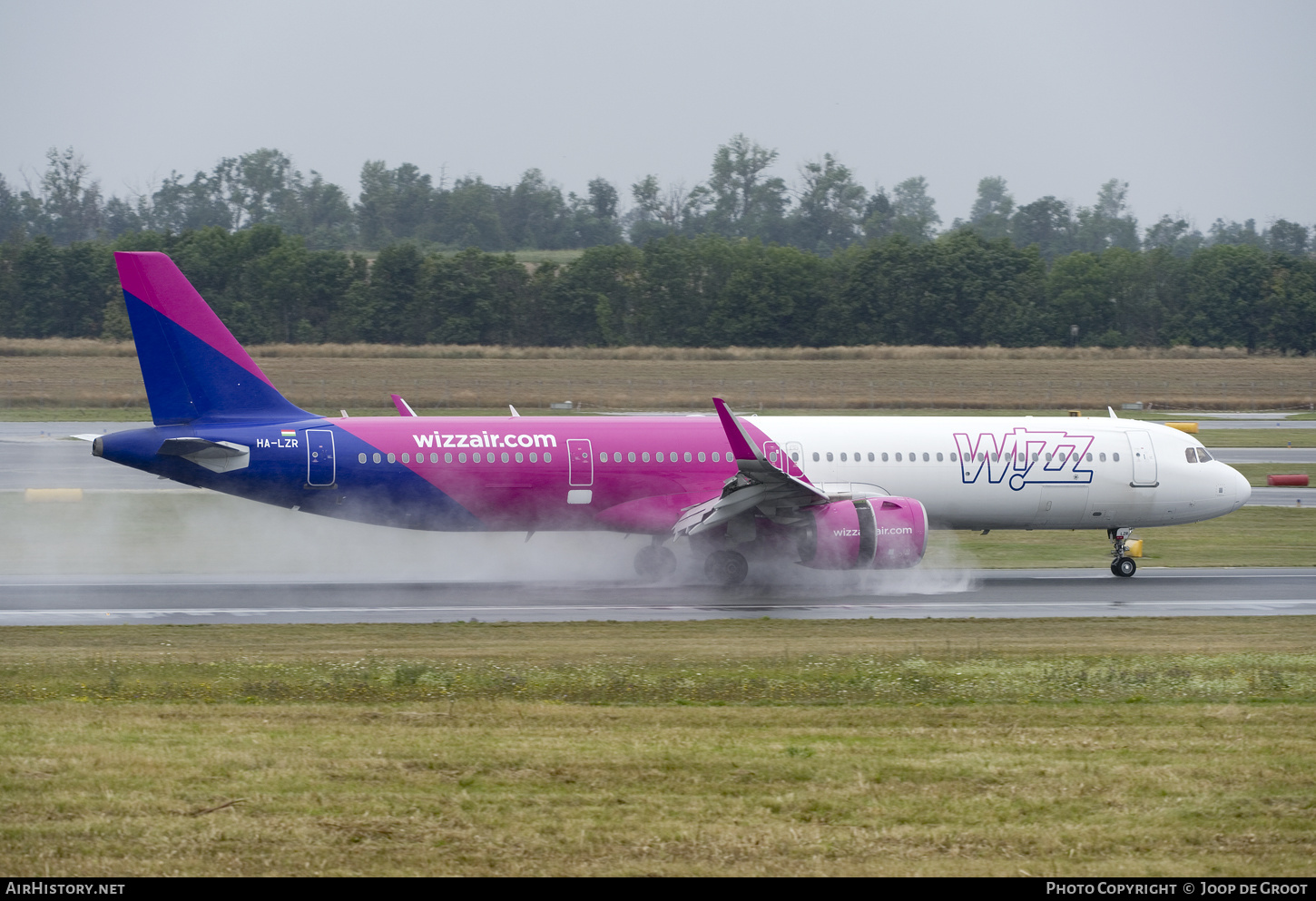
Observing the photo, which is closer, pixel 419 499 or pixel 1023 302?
pixel 419 499

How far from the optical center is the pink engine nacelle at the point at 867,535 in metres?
23.3

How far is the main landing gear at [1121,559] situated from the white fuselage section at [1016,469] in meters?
0.23

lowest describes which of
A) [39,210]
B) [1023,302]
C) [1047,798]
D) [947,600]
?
[947,600]

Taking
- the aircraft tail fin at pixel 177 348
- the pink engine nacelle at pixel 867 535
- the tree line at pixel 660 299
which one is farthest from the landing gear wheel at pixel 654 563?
the tree line at pixel 660 299

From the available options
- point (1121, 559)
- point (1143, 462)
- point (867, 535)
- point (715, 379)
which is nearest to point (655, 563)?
point (867, 535)

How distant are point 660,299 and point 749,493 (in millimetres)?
68627

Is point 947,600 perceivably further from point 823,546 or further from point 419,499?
point 419,499

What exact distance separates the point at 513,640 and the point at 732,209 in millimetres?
150372

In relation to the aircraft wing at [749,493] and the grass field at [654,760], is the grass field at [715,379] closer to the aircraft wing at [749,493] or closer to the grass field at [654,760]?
the aircraft wing at [749,493]

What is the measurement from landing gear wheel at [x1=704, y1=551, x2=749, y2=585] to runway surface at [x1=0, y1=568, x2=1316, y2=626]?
0.67 ft

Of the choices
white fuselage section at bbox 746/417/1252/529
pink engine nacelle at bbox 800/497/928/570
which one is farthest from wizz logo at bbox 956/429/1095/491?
pink engine nacelle at bbox 800/497/928/570

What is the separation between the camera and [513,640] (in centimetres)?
1750

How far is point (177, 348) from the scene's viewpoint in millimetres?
23266

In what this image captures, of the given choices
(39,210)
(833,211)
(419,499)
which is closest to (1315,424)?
(419,499)
